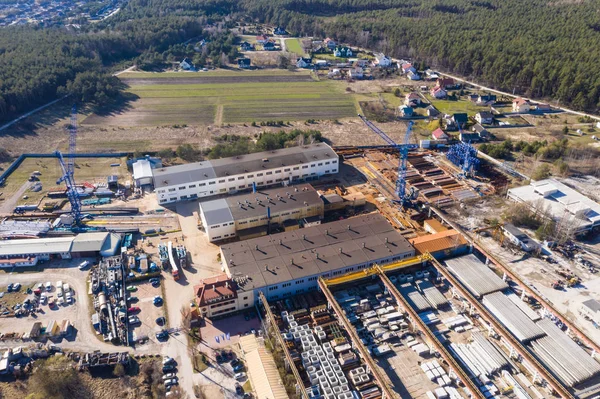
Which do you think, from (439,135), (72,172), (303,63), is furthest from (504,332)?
(303,63)

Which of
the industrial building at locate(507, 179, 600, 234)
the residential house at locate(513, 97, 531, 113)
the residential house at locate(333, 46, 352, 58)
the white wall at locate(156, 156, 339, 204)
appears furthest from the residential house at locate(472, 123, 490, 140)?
the residential house at locate(333, 46, 352, 58)

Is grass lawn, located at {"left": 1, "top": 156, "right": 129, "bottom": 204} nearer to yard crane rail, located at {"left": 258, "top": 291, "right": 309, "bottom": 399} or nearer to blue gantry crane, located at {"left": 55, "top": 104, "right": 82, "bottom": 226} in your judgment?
blue gantry crane, located at {"left": 55, "top": 104, "right": 82, "bottom": 226}

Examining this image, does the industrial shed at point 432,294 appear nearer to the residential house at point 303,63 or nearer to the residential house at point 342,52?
the residential house at point 303,63

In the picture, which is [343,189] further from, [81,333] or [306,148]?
[81,333]

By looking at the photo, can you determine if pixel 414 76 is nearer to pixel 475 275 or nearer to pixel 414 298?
pixel 475 275

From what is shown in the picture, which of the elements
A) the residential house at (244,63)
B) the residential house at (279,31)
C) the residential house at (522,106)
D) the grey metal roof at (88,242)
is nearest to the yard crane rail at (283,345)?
the grey metal roof at (88,242)
